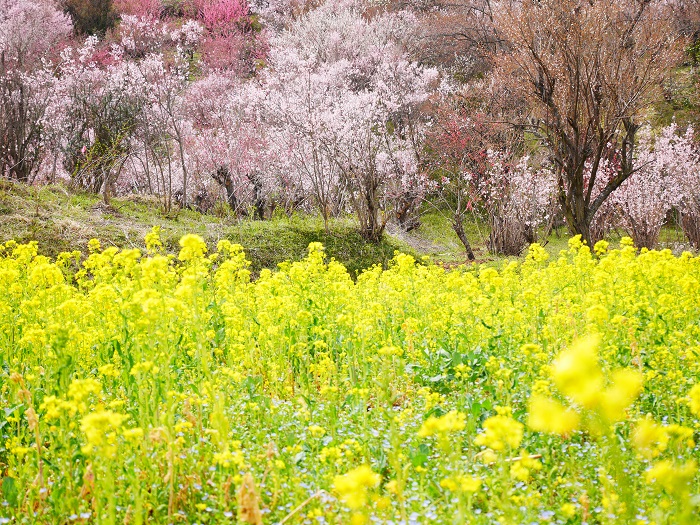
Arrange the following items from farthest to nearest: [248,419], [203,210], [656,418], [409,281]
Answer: [203,210] → [409,281] → [248,419] → [656,418]

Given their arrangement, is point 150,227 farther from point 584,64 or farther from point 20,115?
point 584,64

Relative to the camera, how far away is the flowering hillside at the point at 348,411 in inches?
77.0

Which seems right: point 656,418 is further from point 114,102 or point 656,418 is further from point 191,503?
point 114,102

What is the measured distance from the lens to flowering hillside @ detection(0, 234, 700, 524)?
1955 mm

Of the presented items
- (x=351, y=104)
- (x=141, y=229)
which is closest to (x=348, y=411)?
(x=141, y=229)

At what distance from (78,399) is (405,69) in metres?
22.2

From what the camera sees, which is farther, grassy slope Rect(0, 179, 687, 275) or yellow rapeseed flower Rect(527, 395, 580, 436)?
grassy slope Rect(0, 179, 687, 275)

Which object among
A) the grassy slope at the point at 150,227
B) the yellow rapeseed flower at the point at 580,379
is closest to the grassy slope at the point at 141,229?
the grassy slope at the point at 150,227

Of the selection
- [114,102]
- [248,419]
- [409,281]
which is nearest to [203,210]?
[114,102]

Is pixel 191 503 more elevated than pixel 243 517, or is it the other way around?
pixel 243 517

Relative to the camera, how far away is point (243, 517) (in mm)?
1880

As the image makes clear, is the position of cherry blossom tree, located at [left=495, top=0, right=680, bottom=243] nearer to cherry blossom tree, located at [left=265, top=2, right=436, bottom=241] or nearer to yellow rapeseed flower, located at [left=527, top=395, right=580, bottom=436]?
cherry blossom tree, located at [left=265, top=2, right=436, bottom=241]

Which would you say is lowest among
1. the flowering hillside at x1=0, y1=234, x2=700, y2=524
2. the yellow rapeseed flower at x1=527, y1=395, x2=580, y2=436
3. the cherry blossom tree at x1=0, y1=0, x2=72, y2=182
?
the flowering hillside at x1=0, y1=234, x2=700, y2=524

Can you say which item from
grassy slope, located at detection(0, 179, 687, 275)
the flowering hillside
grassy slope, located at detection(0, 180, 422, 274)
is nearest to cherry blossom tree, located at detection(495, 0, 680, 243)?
grassy slope, located at detection(0, 179, 687, 275)
